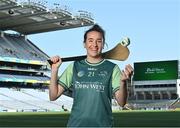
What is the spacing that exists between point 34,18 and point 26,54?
720cm

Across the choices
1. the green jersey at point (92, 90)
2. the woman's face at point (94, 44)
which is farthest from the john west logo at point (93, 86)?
the woman's face at point (94, 44)

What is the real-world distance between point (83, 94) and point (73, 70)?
0.87ft

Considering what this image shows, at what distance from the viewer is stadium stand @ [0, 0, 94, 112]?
66.6 metres

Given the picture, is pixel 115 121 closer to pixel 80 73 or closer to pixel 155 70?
pixel 80 73

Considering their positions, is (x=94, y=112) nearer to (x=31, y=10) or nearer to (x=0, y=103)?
(x=0, y=103)

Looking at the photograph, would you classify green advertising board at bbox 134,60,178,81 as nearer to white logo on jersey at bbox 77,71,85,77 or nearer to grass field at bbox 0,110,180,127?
grass field at bbox 0,110,180,127

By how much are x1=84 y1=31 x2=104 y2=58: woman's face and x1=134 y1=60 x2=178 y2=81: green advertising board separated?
74685 mm

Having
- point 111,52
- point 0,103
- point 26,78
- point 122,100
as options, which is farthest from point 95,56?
point 26,78

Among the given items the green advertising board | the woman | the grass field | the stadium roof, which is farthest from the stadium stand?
the woman

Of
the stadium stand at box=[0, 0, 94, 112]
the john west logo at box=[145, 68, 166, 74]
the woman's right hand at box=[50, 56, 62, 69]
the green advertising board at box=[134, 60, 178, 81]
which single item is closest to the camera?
the woman's right hand at box=[50, 56, 62, 69]

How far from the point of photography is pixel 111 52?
13.5ft

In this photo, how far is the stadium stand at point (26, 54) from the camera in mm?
66625

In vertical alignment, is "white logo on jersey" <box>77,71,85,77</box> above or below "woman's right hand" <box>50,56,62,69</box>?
below

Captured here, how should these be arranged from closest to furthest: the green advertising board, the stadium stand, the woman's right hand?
the woman's right hand, the stadium stand, the green advertising board
